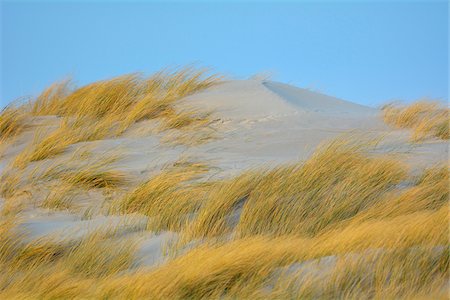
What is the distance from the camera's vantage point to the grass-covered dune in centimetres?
321

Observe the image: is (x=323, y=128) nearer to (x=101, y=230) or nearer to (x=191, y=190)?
(x=191, y=190)

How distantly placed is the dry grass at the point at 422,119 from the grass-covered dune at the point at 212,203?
0.07ft

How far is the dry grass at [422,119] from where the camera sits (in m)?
5.86

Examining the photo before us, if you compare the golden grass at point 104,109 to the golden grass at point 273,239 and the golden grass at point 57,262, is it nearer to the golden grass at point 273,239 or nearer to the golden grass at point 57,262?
the golden grass at point 273,239

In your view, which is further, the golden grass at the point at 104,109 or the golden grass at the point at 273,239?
the golden grass at the point at 104,109

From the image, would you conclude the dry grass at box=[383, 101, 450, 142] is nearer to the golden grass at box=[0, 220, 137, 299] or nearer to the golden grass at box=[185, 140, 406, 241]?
the golden grass at box=[185, 140, 406, 241]

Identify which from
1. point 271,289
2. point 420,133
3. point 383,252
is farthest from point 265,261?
point 420,133

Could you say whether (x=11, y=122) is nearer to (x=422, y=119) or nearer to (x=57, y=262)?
(x=57, y=262)

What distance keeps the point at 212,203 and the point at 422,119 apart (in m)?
3.05

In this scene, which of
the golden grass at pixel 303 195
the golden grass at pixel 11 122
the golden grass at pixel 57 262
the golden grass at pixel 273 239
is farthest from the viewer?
the golden grass at pixel 11 122

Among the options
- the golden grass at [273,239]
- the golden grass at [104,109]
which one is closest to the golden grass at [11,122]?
the golden grass at [104,109]

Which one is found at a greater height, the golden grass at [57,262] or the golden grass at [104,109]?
the golden grass at [104,109]

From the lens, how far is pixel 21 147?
6.08 metres

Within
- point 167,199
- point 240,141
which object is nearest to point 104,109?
point 240,141
